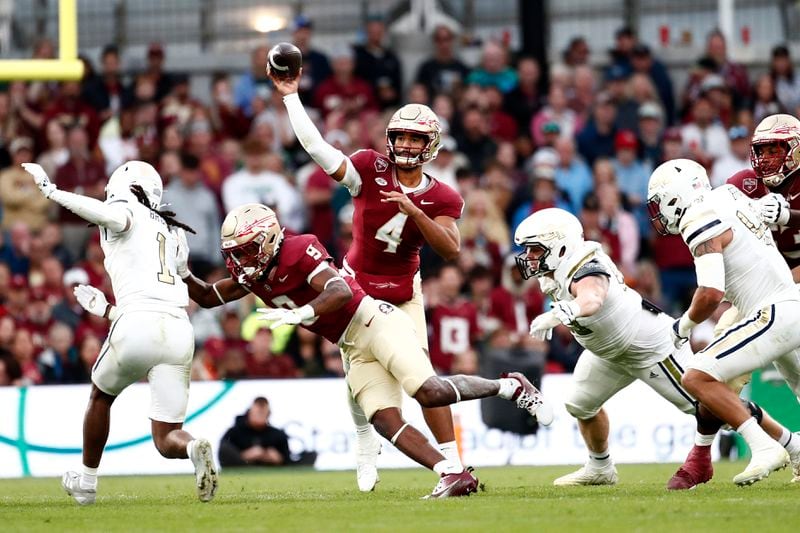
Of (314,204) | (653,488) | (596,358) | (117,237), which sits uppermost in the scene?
(314,204)

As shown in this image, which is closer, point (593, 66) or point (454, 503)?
point (454, 503)

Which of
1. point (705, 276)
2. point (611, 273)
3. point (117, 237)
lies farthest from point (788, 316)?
point (117, 237)

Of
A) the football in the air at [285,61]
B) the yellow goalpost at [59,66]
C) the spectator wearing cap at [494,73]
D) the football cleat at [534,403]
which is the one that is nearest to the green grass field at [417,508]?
the football cleat at [534,403]

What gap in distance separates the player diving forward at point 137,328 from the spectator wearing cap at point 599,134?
31.8 feet

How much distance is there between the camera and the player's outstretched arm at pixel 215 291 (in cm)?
1061

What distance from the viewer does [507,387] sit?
1012 centimetres

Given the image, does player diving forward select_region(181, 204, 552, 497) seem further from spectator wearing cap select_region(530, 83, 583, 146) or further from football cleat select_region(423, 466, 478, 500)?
spectator wearing cap select_region(530, 83, 583, 146)

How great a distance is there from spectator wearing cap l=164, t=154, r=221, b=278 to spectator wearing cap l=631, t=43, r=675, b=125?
6005mm

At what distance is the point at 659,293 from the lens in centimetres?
1756

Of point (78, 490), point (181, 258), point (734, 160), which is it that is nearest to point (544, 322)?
point (181, 258)

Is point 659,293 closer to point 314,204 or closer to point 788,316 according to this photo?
point 314,204

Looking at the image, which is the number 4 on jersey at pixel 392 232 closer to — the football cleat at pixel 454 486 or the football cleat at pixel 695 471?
the football cleat at pixel 454 486

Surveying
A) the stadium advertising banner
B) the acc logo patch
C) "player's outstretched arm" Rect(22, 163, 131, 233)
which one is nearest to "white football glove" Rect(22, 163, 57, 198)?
"player's outstretched arm" Rect(22, 163, 131, 233)

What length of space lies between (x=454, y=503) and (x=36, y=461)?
694cm
